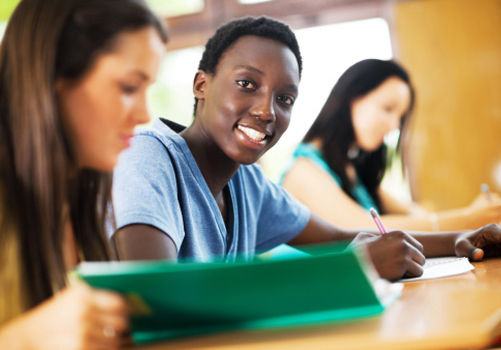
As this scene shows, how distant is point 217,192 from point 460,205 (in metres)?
2.20

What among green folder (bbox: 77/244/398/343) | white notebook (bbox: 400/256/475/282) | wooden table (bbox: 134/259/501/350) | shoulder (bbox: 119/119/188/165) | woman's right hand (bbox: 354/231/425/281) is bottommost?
white notebook (bbox: 400/256/475/282)

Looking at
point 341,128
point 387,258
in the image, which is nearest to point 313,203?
point 341,128

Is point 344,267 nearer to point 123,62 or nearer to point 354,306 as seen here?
point 354,306

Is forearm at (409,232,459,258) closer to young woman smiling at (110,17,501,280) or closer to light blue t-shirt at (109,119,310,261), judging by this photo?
young woman smiling at (110,17,501,280)

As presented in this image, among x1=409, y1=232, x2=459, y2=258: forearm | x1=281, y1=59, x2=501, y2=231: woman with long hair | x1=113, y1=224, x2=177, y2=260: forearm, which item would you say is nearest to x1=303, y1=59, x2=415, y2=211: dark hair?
x1=281, y1=59, x2=501, y2=231: woman with long hair

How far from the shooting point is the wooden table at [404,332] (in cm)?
49

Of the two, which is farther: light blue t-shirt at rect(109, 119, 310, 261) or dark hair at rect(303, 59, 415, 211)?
dark hair at rect(303, 59, 415, 211)

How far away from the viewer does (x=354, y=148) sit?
236cm

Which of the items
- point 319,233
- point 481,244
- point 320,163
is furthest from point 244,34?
point 320,163

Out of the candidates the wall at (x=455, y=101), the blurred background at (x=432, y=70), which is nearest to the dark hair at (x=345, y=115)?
the blurred background at (x=432, y=70)

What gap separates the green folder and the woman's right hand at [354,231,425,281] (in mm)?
355

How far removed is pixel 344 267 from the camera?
54cm

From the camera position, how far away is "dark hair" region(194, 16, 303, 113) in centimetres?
126

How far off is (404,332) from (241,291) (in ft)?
0.50
